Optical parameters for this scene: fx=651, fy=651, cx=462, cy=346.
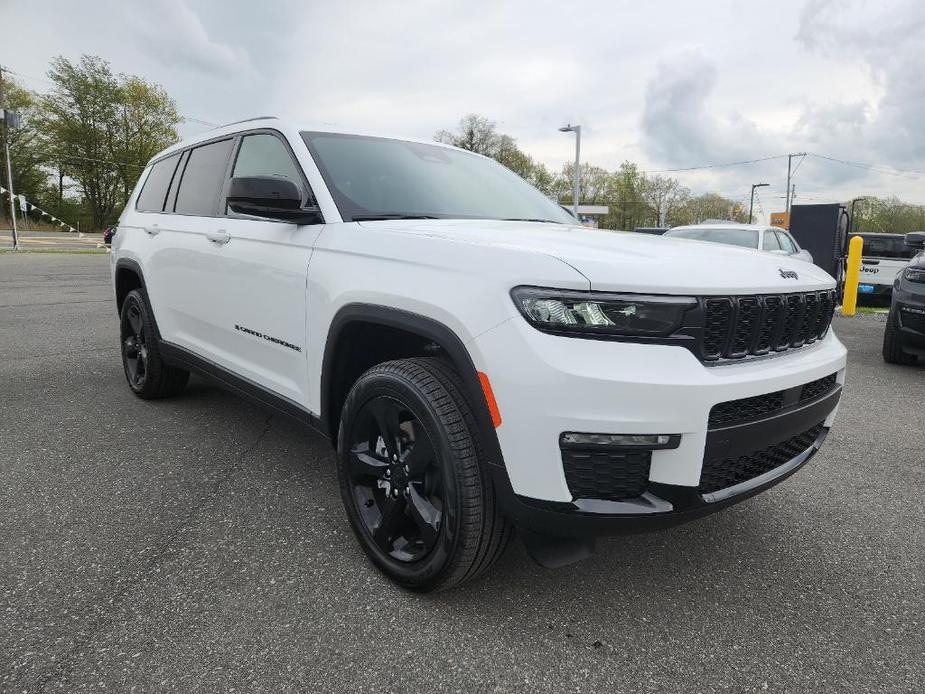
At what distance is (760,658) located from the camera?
1984 millimetres

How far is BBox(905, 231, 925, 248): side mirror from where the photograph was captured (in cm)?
585

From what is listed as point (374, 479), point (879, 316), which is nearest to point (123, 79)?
point (879, 316)

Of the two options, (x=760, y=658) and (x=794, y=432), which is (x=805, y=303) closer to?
(x=794, y=432)

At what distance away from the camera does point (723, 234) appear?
10.2 metres

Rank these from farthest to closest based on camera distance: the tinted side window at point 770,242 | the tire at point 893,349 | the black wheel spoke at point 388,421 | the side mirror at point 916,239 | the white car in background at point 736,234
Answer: the tinted side window at point 770,242 → the white car in background at point 736,234 → the tire at point 893,349 → the side mirror at point 916,239 → the black wheel spoke at point 388,421

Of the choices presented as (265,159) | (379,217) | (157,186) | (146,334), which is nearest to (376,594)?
(379,217)

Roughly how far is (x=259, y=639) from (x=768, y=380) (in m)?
1.74

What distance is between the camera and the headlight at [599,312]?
177cm

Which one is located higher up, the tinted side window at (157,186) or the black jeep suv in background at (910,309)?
the tinted side window at (157,186)

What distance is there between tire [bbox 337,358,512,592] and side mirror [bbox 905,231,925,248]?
5639 millimetres

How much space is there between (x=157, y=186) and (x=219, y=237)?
58.7 inches

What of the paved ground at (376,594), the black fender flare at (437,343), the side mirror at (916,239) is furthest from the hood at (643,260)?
the side mirror at (916,239)

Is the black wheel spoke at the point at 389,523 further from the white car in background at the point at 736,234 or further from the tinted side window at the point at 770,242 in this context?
the tinted side window at the point at 770,242

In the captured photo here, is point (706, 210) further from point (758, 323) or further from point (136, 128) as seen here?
point (758, 323)
